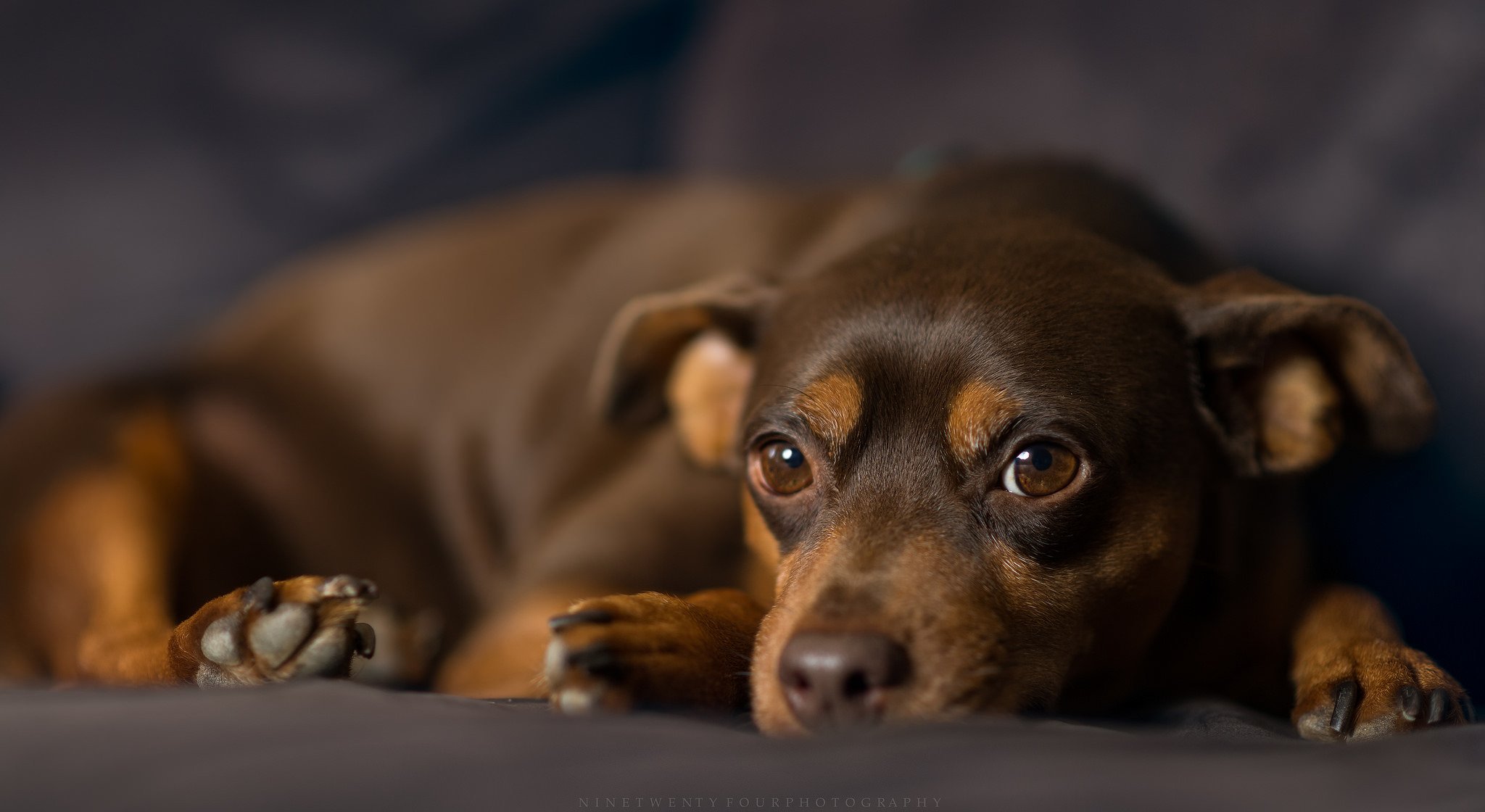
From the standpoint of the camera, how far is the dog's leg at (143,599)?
6.34 ft

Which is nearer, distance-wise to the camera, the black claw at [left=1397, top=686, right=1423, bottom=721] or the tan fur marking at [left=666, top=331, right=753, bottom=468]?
the black claw at [left=1397, top=686, right=1423, bottom=721]

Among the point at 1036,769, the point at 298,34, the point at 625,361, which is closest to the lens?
the point at 1036,769

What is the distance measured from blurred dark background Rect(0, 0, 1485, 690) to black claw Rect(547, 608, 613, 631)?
200 cm

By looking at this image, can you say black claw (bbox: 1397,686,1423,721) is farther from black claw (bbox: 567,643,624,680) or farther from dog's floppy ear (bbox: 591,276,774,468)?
dog's floppy ear (bbox: 591,276,774,468)

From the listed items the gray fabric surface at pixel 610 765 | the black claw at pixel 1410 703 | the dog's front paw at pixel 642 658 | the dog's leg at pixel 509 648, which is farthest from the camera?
the dog's leg at pixel 509 648

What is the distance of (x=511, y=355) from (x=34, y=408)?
130cm

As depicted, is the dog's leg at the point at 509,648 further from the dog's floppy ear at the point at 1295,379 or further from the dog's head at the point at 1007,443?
the dog's floppy ear at the point at 1295,379

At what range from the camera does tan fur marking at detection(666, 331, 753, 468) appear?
8.77 feet

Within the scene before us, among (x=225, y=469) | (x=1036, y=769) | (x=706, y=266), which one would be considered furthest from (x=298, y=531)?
(x=1036, y=769)

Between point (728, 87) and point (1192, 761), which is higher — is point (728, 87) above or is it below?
above

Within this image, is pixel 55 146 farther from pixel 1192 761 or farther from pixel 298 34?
pixel 1192 761

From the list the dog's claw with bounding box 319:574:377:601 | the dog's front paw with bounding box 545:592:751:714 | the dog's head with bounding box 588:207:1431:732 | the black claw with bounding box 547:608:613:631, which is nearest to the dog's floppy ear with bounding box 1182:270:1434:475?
the dog's head with bounding box 588:207:1431:732

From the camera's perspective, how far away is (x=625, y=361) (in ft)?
8.91

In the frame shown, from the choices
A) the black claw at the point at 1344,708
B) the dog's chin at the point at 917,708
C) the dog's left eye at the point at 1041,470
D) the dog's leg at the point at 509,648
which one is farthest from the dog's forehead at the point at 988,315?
the dog's leg at the point at 509,648
